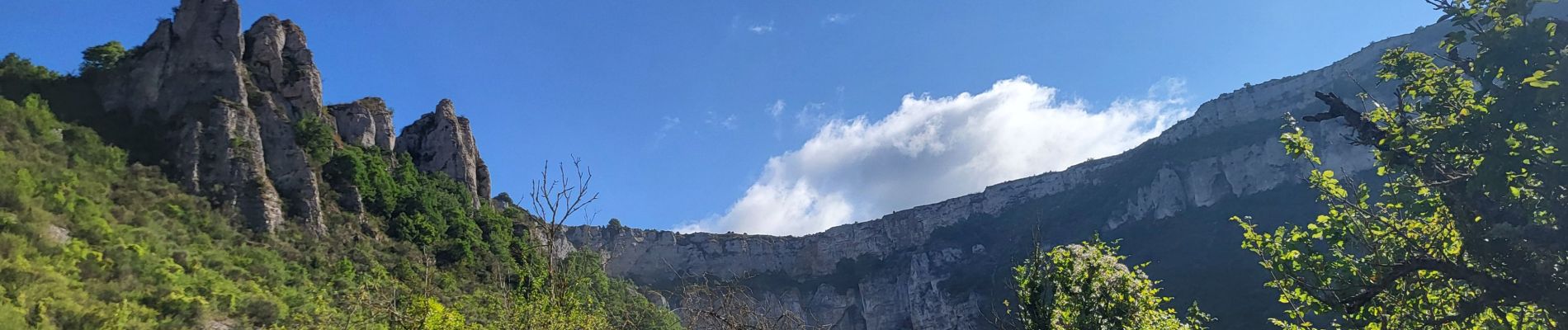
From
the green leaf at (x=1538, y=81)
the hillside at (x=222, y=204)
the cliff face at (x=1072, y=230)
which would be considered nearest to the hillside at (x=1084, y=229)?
the cliff face at (x=1072, y=230)

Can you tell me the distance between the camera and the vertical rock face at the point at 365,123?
40.2 m

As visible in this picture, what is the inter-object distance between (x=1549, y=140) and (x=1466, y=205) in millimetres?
774

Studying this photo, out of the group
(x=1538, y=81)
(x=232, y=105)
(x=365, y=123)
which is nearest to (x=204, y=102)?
(x=232, y=105)

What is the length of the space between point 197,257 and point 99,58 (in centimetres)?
1831

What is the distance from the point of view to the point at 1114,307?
8516 millimetres

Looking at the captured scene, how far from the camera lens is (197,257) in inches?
884

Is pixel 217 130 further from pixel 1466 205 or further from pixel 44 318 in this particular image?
pixel 1466 205

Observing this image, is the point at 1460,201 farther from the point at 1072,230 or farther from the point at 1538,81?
the point at 1072,230

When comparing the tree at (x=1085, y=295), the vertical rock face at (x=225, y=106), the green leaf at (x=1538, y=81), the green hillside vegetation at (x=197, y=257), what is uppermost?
the vertical rock face at (x=225, y=106)

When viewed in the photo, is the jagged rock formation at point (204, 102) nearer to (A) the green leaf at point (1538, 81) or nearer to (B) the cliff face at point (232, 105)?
(B) the cliff face at point (232, 105)

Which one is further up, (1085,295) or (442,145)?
(442,145)

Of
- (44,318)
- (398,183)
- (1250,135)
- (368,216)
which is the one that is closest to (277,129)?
(368,216)

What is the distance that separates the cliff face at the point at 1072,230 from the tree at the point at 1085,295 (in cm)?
6598

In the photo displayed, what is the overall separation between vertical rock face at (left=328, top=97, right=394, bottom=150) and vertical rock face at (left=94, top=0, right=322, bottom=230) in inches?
130
